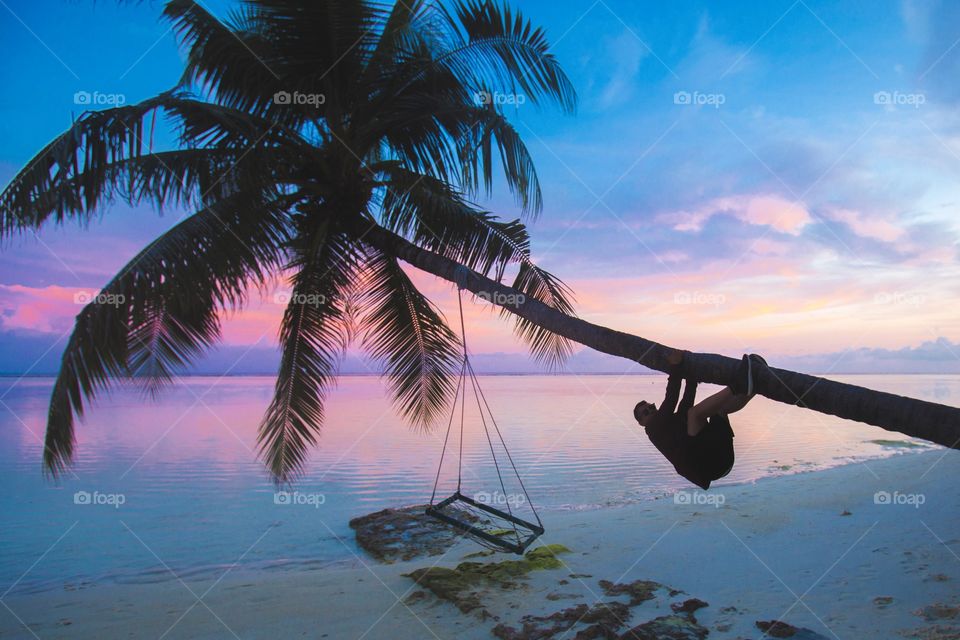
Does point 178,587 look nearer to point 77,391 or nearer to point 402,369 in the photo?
point 402,369

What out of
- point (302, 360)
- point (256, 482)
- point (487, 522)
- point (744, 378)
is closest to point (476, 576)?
point (487, 522)

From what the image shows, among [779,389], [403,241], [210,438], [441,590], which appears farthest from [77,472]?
[779,389]

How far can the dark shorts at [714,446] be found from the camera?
351 centimetres

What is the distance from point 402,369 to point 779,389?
5.90 m

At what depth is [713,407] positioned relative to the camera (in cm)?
334

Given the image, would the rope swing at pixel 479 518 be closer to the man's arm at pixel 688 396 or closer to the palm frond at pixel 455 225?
the palm frond at pixel 455 225

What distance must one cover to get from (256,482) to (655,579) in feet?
33.4

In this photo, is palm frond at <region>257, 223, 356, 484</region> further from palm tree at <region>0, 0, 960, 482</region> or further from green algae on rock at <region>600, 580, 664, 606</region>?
green algae on rock at <region>600, 580, 664, 606</region>

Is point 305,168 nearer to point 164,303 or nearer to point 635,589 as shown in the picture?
point 164,303

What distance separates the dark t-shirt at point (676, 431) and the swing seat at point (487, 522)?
2.03 m

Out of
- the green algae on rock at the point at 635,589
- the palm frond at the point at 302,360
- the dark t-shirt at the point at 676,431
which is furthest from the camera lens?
the palm frond at the point at 302,360

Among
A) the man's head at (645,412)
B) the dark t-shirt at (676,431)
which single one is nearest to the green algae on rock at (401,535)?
the man's head at (645,412)

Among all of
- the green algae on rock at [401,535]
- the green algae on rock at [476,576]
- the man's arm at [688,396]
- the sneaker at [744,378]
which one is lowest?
the green algae on rock at [401,535]

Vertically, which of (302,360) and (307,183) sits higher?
(307,183)
